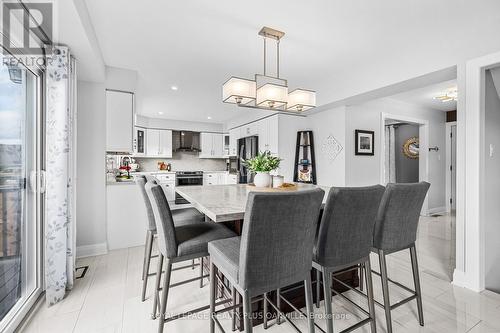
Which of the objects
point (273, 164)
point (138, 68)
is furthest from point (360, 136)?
point (138, 68)

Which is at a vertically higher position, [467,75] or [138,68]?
[138,68]

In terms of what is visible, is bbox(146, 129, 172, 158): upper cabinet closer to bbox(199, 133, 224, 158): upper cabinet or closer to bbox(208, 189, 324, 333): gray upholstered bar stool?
bbox(199, 133, 224, 158): upper cabinet

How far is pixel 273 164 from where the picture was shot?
7.42ft

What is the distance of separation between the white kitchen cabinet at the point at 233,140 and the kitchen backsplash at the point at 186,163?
1.00 meters

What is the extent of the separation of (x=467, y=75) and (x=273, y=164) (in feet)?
6.37

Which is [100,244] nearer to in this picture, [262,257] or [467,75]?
[262,257]

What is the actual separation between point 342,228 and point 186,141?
5.89 meters

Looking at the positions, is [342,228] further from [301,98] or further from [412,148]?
[412,148]

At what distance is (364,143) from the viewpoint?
160 inches

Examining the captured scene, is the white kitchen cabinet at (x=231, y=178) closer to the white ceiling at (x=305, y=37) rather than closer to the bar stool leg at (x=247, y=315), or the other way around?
the white ceiling at (x=305, y=37)

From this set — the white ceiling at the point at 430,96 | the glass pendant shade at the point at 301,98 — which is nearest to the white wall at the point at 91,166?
the glass pendant shade at the point at 301,98

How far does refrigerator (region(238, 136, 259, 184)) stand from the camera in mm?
5117

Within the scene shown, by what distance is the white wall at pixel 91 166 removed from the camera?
287 centimetres

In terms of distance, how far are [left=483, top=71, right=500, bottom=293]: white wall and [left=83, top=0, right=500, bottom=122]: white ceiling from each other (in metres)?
0.50
